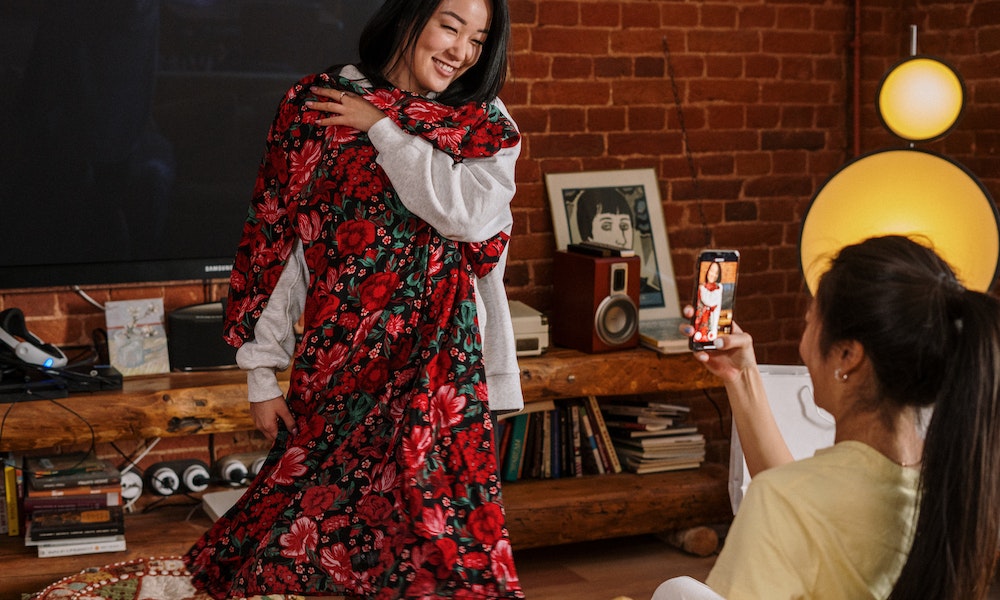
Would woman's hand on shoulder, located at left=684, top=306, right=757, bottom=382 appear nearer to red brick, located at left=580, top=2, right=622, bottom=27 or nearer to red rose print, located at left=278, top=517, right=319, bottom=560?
red rose print, located at left=278, top=517, right=319, bottom=560

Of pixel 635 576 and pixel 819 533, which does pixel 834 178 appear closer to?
pixel 635 576

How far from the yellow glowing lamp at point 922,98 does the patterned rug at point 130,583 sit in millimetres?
2212

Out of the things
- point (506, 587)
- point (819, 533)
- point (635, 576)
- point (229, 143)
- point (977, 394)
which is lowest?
point (635, 576)

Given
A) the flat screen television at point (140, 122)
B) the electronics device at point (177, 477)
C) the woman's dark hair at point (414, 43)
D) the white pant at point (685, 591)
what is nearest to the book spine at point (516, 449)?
the electronics device at point (177, 477)

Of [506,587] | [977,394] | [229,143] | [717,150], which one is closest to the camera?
[977,394]

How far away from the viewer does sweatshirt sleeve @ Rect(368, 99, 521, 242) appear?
1830 millimetres

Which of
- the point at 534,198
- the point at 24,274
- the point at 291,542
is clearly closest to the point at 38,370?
the point at 24,274

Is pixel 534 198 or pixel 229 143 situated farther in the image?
pixel 534 198

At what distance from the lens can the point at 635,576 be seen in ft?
11.0

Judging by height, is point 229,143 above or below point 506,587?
above

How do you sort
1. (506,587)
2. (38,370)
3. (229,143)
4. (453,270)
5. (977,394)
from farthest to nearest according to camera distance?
(229,143) → (38,370) → (453,270) → (506,587) → (977,394)

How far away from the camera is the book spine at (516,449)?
11.6 ft

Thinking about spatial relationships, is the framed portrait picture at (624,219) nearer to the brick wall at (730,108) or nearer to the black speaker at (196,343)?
the brick wall at (730,108)

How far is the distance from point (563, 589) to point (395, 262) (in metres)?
1.68
